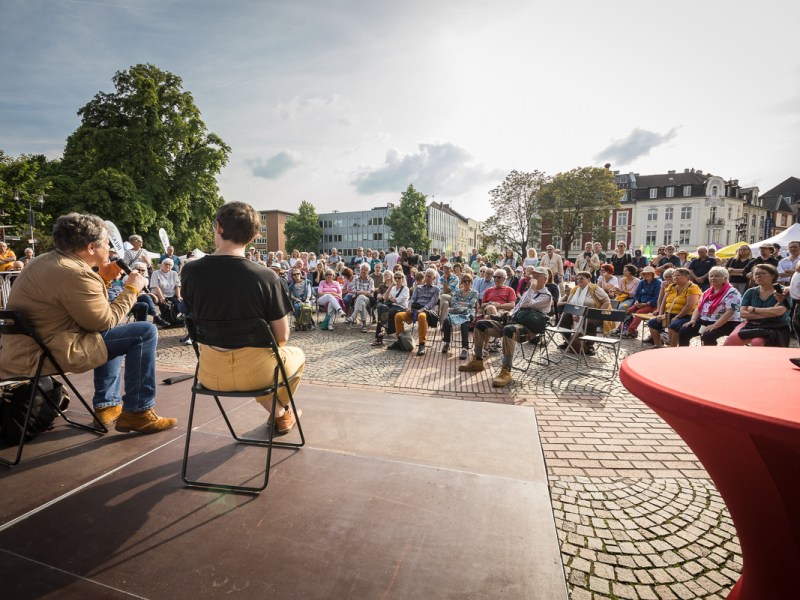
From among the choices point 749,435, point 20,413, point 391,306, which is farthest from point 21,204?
point 749,435

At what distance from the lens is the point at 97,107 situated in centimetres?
2309

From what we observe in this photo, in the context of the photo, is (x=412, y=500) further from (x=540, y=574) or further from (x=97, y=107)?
(x=97, y=107)

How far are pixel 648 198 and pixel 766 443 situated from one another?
6963 cm

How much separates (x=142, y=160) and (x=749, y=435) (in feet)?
94.2

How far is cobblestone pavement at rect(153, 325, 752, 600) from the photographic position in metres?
1.88

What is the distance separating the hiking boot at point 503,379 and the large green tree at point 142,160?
76.6 feet

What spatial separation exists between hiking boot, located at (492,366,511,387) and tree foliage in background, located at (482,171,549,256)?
35.1 metres

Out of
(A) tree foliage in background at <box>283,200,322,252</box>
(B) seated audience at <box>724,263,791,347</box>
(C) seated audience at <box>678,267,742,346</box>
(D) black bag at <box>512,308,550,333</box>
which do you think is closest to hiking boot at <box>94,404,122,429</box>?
(D) black bag at <box>512,308,550,333</box>

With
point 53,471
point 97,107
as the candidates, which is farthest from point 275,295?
point 97,107

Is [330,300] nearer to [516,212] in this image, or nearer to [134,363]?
[134,363]

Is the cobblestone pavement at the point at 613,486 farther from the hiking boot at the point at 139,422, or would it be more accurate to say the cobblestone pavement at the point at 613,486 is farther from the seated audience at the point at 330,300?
the seated audience at the point at 330,300

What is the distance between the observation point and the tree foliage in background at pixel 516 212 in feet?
127

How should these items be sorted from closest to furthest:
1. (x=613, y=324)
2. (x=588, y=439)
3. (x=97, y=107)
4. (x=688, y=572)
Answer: (x=688, y=572) → (x=588, y=439) → (x=613, y=324) → (x=97, y=107)

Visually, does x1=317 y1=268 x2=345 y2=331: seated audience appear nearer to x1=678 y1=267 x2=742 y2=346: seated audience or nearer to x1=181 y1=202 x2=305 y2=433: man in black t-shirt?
x1=181 y1=202 x2=305 y2=433: man in black t-shirt
